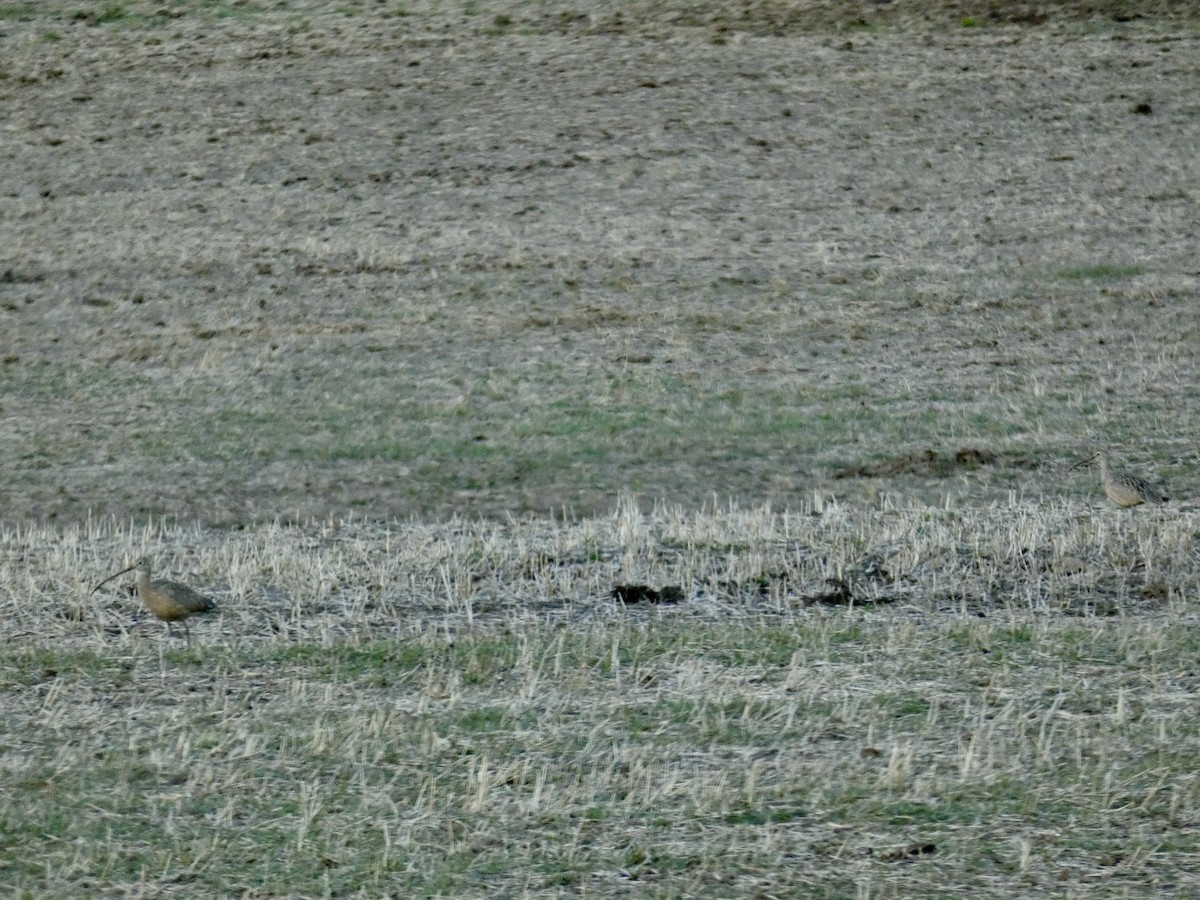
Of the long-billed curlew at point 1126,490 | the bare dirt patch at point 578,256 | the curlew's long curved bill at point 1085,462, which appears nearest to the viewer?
the long-billed curlew at point 1126,490

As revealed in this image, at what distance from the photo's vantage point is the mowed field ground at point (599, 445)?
6.28 metres

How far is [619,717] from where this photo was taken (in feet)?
24.5

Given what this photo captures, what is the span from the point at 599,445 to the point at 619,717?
31.8 feet

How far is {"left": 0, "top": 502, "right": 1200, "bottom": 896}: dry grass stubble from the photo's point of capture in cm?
580

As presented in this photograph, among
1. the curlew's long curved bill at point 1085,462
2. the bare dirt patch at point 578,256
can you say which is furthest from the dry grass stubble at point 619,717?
the bare dirt patch at point 578,256

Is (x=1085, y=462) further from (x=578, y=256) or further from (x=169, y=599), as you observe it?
(x=578, y=256)

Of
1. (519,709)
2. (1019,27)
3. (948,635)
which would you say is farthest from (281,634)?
(1019,27)

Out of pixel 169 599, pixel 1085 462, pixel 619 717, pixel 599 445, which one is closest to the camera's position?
pixel 619 717

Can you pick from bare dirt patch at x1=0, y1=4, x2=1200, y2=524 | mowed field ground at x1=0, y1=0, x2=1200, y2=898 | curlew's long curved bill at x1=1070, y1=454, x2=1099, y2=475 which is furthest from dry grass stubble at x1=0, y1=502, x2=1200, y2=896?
bare dirt patch at x1=0, y1=4, x2=1200, y2=524

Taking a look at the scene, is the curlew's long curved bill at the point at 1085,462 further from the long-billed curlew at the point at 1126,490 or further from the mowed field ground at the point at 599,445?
the long-billed curlew at the point at 1126,490

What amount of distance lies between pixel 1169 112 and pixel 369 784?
959 inches

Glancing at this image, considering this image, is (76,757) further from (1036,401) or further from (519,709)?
(1036,401)

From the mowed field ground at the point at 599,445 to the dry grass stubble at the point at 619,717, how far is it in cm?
3

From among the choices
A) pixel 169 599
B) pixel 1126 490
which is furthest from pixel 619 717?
pixel 1126 490
